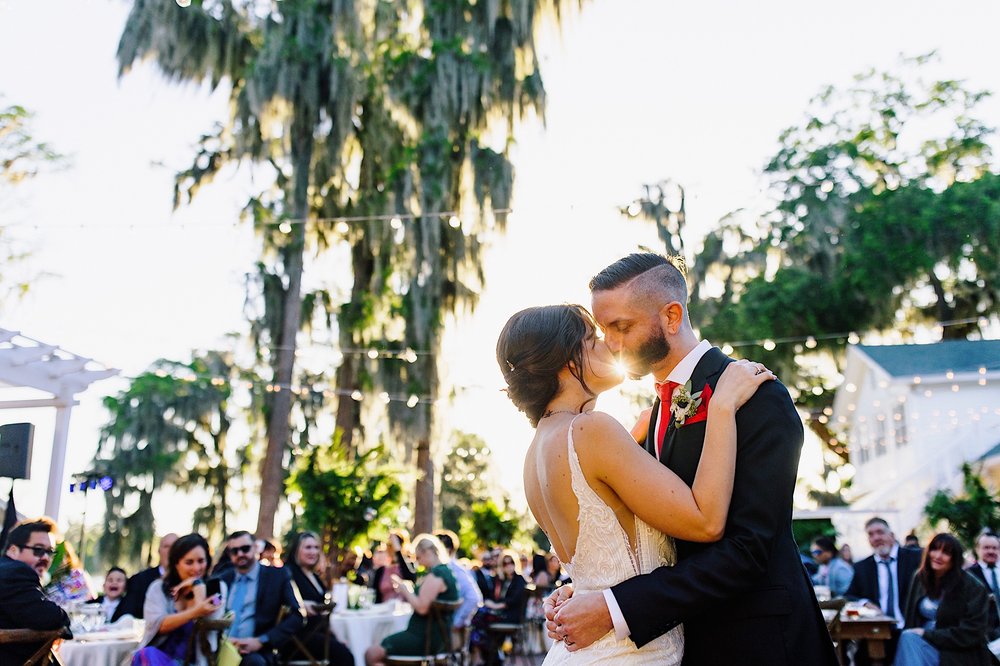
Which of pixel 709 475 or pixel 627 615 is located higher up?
pixel 709 475

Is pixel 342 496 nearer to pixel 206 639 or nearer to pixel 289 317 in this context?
pixel 289 317

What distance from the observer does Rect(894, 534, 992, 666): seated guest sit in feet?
21.2

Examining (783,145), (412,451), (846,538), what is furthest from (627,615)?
(783,145)

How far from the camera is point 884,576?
8.55m

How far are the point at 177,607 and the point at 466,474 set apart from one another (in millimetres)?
43576

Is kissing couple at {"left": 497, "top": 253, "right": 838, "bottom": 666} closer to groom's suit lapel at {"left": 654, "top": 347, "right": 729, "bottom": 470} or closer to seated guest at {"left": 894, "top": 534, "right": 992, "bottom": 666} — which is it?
groom's suit lapel at {"left": 654, "top": 347, "right": 729, "bottom": 470}

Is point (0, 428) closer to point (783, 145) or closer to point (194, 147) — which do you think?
point (194, 147)

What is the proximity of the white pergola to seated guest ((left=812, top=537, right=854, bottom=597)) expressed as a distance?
786 centimetres

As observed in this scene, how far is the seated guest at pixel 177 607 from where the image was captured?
221 inches

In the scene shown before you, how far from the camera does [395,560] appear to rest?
1203 cm

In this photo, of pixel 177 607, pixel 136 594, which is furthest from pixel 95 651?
pixel 136 594

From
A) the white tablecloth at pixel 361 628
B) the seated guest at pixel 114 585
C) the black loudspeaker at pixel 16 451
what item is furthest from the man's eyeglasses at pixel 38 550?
the seated guest at pixel 114 585

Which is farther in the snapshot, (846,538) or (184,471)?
(184,471)

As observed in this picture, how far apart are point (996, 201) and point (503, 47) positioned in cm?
1418
